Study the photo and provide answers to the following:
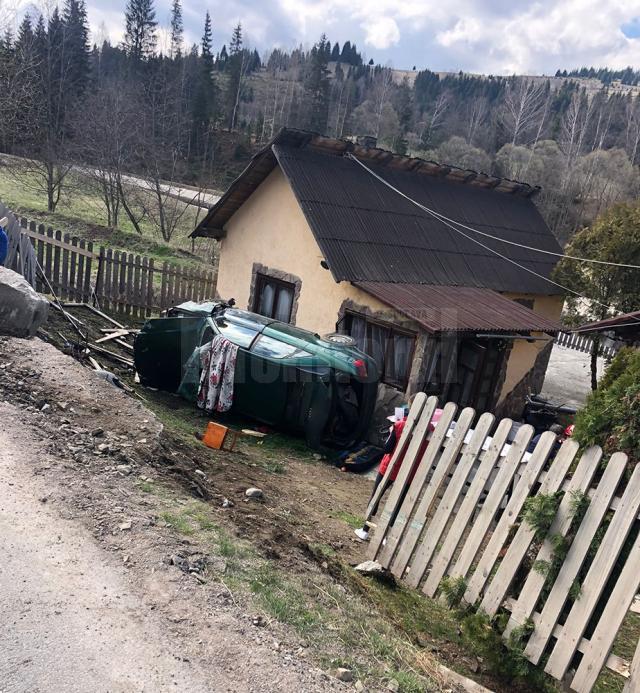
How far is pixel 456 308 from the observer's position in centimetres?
1073

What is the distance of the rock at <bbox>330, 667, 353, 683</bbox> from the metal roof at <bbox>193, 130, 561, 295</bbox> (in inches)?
319

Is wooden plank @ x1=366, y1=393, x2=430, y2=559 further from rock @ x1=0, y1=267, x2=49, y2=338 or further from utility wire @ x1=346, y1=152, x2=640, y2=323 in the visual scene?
utility wire @ x1=346, y1=152, x2=640, y2=323

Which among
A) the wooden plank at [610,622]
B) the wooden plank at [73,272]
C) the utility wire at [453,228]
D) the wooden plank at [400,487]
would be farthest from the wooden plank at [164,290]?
the wooden plank at [610,622]

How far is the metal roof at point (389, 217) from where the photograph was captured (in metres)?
11.6

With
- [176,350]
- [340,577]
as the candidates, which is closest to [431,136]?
[176,350]

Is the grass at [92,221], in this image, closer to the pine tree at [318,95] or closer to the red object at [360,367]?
the red object at [360,367]

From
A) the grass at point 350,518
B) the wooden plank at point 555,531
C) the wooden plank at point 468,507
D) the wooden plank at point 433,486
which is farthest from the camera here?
the grass at point 350,518

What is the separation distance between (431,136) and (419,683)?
219 ft

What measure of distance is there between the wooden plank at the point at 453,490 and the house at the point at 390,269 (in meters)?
5.24

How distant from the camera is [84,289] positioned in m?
13.7

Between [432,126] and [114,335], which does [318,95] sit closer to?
[432,126]

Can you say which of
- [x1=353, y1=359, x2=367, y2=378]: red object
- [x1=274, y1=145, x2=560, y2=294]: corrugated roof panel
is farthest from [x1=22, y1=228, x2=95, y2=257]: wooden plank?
[x1=353, y1=359, x2=367, y2=378]: red object

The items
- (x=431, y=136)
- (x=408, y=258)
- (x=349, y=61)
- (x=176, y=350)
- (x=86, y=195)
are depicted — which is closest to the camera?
(x=176, y=350)

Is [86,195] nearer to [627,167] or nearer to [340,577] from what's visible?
[340,577]
